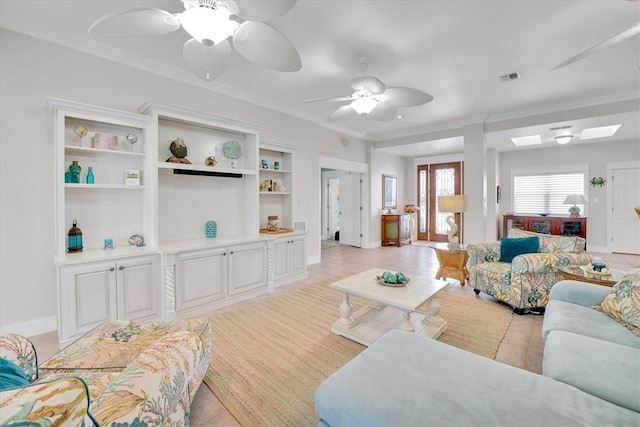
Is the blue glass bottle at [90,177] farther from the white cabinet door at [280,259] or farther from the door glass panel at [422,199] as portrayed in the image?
the door glass panel at [422,199]

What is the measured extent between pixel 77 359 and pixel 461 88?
5.05 m

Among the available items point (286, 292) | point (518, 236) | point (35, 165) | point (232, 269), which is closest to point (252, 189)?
point (232, 269)

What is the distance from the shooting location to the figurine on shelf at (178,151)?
3373 mm

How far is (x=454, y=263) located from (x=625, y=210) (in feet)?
17.7

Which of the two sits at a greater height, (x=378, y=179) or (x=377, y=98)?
(x=377, y=98)

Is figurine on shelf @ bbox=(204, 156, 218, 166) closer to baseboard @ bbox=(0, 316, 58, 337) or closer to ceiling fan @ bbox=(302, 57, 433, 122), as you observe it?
ceiling fan @ bbox=(302, 57, 433, 122)

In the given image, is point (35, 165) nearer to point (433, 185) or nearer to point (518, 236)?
point (518, 236)

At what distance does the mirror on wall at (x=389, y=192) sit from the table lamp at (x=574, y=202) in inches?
156

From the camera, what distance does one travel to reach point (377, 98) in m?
3.06

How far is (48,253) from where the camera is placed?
2.76m

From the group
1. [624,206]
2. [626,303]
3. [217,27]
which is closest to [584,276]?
[626,303]

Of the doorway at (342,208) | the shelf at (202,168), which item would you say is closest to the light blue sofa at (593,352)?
the shelf at (202,168)

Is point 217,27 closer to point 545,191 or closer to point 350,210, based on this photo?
point 350,210

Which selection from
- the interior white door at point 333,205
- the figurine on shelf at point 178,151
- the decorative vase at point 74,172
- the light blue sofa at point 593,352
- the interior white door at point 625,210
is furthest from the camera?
the interior white door at point 333,205
